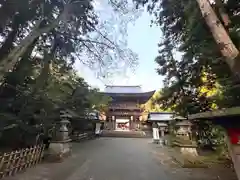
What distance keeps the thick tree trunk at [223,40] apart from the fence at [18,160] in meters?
5.61

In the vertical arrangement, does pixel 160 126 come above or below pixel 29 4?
below

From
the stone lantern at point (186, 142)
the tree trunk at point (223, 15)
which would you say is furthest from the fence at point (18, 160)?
the tree trunk at point (223, 15)

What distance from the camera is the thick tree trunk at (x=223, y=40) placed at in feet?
14.7

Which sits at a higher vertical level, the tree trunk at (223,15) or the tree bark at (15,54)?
the tree trunk at (223,15)

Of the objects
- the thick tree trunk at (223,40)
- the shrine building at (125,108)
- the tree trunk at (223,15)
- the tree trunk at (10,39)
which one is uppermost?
the shrine building at (125,108)

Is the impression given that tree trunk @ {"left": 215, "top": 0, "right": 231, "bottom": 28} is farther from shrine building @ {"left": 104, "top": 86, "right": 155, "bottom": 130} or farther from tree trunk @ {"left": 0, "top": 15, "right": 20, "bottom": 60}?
shrine building @ {"left": 104, "top": 86, "right": 155, "bottom": 130}

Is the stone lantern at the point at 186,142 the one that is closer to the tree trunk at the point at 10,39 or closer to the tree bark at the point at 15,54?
the tree bark at the point at 15,54

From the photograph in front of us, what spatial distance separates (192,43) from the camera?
7.48 meters

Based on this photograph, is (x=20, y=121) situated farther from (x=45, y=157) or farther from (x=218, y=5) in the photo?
(x=218, y=5)

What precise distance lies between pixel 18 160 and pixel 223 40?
6051 millimetres

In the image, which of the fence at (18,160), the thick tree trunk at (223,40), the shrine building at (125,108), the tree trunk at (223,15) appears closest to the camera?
the thick tree trunk at (223,40)

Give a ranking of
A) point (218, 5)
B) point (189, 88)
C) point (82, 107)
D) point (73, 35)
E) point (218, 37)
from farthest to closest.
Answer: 1. point (82, 107)
2. point (189, 88)
3. point (73, 35)
4. point (218, 5)
5. point (218, 37)

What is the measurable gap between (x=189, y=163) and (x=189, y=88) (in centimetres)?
533

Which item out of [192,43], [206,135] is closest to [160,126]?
[206,135]
